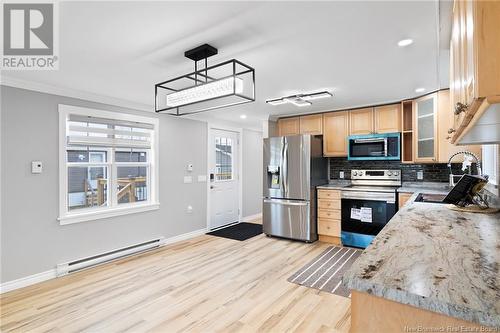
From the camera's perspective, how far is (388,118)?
4.19 m

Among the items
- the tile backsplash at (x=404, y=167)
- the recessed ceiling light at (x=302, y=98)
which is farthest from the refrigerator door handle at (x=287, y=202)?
the recessed ceiling light at (x=302, y=98)

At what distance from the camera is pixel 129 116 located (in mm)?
3934

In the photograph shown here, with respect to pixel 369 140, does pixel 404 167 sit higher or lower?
lower

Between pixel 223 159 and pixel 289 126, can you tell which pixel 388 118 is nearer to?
pixel 289 126

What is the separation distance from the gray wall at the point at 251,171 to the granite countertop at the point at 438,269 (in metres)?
4.80

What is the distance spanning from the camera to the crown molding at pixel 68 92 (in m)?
2.85

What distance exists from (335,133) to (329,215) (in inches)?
56.0

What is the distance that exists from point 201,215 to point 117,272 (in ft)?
6.45

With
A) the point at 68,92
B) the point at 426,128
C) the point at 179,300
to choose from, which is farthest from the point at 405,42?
the point at 68,92

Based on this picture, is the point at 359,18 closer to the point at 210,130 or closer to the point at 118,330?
the point at 118,330

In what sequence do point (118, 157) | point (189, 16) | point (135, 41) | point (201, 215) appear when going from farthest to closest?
point (201, 215) < point (118, 157) < point (135, 41) < point (189, 16)

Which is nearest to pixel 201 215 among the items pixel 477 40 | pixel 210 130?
pixel 210 130

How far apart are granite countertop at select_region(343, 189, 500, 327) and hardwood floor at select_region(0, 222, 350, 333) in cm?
127

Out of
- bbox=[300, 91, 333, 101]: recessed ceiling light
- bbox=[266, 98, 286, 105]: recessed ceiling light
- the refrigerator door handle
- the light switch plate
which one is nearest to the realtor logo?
the light switch plate
